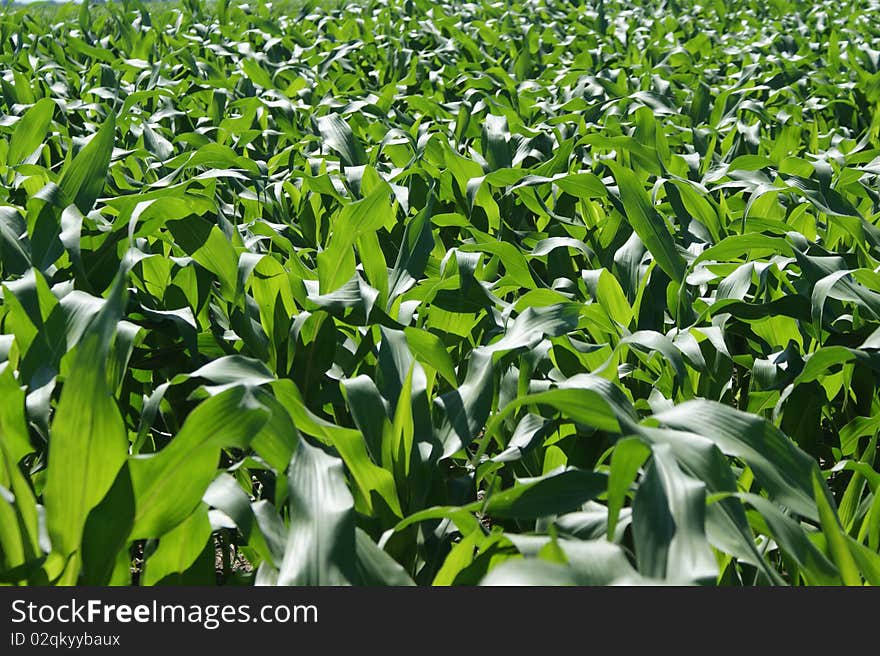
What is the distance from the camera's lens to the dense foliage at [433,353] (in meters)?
1.16

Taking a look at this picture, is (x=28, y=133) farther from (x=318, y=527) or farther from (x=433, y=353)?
(x=318, y=527)

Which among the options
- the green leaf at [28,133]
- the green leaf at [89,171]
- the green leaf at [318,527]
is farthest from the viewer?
the green leaf at [28,133]

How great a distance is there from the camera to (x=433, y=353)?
169 cm

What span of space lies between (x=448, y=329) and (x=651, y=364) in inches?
16.2

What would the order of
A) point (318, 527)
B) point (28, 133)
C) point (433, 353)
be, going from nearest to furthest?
point (318, 527) < point (433, 353) < point (28, 133)

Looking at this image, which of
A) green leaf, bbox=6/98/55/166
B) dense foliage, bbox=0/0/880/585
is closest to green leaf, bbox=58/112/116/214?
dense foliage, bbox=0/0/880/585

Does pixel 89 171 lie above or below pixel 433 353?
above

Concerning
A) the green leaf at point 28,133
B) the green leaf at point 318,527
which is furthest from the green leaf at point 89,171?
the green leaf at point 318,527

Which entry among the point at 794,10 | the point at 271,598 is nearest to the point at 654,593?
the point at 271,598

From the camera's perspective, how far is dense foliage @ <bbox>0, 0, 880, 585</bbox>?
116 centimetres

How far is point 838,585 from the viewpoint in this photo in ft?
3.87

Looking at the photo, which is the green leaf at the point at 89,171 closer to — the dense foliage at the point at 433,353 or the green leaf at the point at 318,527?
the dense foliage at the point at 433,353

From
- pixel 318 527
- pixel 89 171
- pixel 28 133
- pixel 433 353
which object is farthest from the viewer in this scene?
pixel 28 133

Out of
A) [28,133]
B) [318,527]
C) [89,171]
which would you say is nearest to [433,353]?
[318,527]
